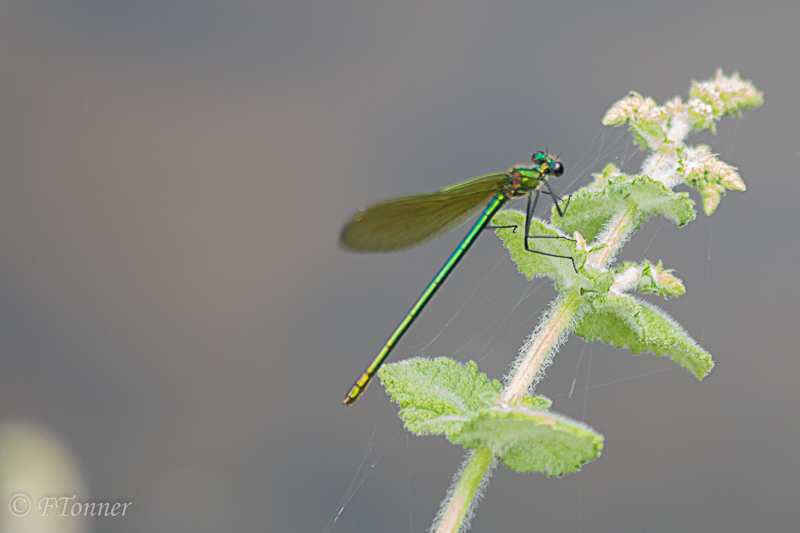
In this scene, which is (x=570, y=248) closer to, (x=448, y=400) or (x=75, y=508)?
(x=448, y=400)

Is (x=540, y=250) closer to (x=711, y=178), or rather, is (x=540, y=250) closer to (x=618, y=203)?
(x=618, y=203)

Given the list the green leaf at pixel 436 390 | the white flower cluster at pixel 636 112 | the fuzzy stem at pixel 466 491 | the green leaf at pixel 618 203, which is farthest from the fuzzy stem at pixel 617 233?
the fuzzy stem at pixel 466 491

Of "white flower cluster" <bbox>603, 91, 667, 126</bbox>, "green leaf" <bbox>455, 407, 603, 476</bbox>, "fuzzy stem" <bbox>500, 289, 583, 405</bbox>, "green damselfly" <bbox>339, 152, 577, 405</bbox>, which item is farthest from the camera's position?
"green damselfly" <bbox>339, 152, 577, 405</bbox>

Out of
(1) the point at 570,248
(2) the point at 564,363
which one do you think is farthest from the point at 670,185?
(2) the point at 564,363

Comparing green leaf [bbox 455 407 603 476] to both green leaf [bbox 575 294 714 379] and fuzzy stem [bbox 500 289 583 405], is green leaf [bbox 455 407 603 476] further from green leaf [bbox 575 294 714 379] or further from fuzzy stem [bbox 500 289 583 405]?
green leaf [bbox 575 294 714 379]

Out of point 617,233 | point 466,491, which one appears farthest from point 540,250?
point 466,491

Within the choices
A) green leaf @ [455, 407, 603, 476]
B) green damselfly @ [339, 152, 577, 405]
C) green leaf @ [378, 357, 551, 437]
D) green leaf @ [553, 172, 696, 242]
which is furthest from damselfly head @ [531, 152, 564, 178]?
green leaf @ [455, 407, 603, 476]

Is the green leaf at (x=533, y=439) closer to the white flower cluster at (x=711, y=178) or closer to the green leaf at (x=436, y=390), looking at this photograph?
the green leaf at (x=436, y=390)
